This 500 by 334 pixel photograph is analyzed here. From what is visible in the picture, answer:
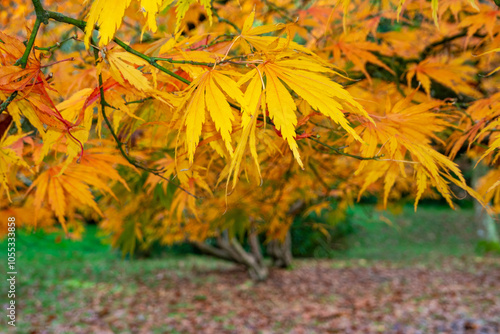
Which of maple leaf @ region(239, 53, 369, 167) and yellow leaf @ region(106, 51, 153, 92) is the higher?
yellow leaf @ region(106, 51, 153, 92)

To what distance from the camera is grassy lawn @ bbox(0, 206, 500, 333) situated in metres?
5.55

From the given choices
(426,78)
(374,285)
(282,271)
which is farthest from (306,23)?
(282,271)

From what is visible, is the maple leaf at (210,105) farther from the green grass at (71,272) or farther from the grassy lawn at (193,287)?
the green grass at (71,272)

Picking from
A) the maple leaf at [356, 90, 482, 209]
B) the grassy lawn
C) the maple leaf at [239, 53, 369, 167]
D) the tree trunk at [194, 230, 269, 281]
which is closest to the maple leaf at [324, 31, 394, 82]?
the maple leaf at [356, 90, 482, 209]

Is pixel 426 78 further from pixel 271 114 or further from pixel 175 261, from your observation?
pixel 175 261

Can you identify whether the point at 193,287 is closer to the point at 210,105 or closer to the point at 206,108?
the point at 206,108

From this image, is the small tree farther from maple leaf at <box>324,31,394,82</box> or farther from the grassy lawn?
the grassy lawn

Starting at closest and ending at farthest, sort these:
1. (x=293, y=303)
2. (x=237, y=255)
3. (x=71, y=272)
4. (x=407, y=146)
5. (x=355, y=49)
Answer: (x=407, y=146) → (x=355, y=49) → (x=293, y=303) → (x=237, y=255) → (x=71, y=272)

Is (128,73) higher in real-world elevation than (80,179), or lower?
higher

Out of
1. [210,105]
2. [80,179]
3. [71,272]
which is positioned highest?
[210,105]

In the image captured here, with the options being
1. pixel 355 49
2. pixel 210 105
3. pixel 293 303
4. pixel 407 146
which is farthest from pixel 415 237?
pixel 210 105

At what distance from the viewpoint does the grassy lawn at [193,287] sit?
555 centimetres

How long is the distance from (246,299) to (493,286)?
403 centimetres

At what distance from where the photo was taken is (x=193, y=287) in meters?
7.58
